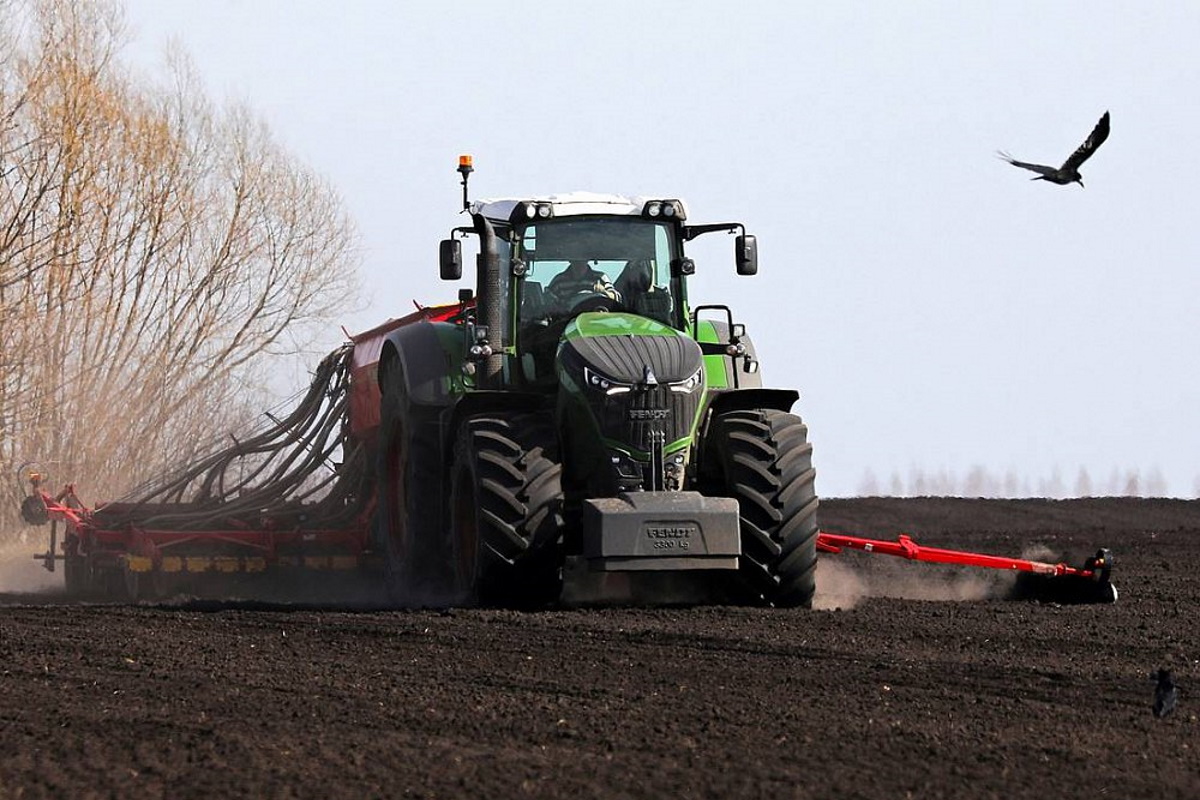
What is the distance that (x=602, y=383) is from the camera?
11578mm

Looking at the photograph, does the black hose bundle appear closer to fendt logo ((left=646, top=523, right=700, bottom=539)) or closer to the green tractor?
the green tractor

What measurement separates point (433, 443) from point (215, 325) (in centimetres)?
1738

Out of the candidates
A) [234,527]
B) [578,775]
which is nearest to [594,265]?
[234,527]

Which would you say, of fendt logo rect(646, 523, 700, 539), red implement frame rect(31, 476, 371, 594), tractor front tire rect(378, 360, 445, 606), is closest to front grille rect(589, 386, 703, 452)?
fendt logo rect(646, 523, 700, 539)

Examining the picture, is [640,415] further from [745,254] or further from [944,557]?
[944,557]

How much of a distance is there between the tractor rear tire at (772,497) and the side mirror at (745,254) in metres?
1.08

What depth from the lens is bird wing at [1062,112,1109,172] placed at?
1236 cm

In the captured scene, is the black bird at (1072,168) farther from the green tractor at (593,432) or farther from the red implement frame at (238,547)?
the red implement frame at (238,547)

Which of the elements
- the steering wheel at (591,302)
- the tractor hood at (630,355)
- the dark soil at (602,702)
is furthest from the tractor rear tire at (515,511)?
the steering wheel at (591,302)

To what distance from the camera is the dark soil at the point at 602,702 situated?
20.7 ft

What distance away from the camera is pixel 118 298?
28453 millimetres

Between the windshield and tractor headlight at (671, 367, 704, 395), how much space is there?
36.3 inches

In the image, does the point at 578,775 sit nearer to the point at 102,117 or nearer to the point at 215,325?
the point at 102,117

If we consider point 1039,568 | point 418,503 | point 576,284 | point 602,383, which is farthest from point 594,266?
point 1039,568
